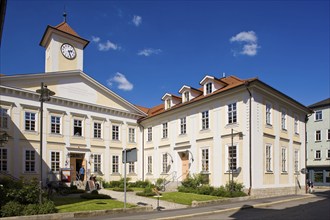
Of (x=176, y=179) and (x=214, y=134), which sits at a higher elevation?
(x=214, y=134)

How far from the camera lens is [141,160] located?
121ft

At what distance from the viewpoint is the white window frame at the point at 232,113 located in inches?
983

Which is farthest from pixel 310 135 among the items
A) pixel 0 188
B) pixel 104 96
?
pixel 0 188

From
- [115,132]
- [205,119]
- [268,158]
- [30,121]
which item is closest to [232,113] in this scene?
[205,119]

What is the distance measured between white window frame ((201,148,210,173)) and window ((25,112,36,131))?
50.5 ft

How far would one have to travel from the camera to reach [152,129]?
1406 inches

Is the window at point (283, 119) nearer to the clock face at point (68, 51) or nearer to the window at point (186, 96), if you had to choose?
the window at point (186, 96)

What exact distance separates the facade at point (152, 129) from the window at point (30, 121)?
0.09m

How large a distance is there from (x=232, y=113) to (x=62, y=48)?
19.0m

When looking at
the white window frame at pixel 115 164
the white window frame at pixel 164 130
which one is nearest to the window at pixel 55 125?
the white window frame at pixel 115 164

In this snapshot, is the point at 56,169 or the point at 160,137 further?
the point at 160,137

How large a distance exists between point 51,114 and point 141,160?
11.7 m

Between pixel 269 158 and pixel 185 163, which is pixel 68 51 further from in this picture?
pixel 269 158

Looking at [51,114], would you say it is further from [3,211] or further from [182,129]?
[3,211]
